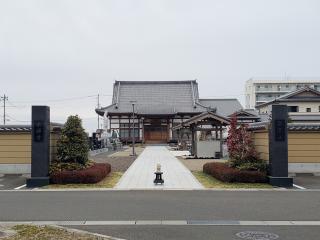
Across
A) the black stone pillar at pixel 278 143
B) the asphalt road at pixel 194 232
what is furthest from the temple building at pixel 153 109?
the asphalt road at pixel 194 232

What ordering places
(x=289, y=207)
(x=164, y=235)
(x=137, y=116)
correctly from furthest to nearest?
(x=137, y=116), (x=289, y=207), (x=164, y=235)

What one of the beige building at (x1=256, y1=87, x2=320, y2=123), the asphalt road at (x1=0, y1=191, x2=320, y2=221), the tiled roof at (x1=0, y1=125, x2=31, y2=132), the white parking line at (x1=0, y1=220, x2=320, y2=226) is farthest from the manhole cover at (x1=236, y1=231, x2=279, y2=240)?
the beige building at (x1=256, y1=87, x2=320, y2=123)

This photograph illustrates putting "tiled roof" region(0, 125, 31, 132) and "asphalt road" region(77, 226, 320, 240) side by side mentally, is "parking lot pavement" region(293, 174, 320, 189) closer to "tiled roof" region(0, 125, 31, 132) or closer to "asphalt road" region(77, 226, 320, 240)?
"asphalt road" region(77, 226, 320, 240)

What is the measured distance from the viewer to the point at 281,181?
620 inches

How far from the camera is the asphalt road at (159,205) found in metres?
9.93

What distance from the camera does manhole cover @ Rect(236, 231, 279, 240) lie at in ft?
25.8

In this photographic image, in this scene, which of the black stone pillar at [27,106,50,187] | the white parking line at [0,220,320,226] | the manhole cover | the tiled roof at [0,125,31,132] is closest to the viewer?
the manhole cover

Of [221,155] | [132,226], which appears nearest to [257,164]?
[132,226]

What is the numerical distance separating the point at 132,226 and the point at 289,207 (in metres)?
4.55

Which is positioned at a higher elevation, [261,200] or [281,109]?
[281,109]

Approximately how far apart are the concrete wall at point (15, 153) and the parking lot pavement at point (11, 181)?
368 mm

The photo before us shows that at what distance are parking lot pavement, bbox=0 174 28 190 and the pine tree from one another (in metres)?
1.91

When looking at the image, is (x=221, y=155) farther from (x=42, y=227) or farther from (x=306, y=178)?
(x=42, y=227)

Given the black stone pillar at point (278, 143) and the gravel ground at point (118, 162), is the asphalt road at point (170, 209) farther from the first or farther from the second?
the gravel ground at point (118, 162)
